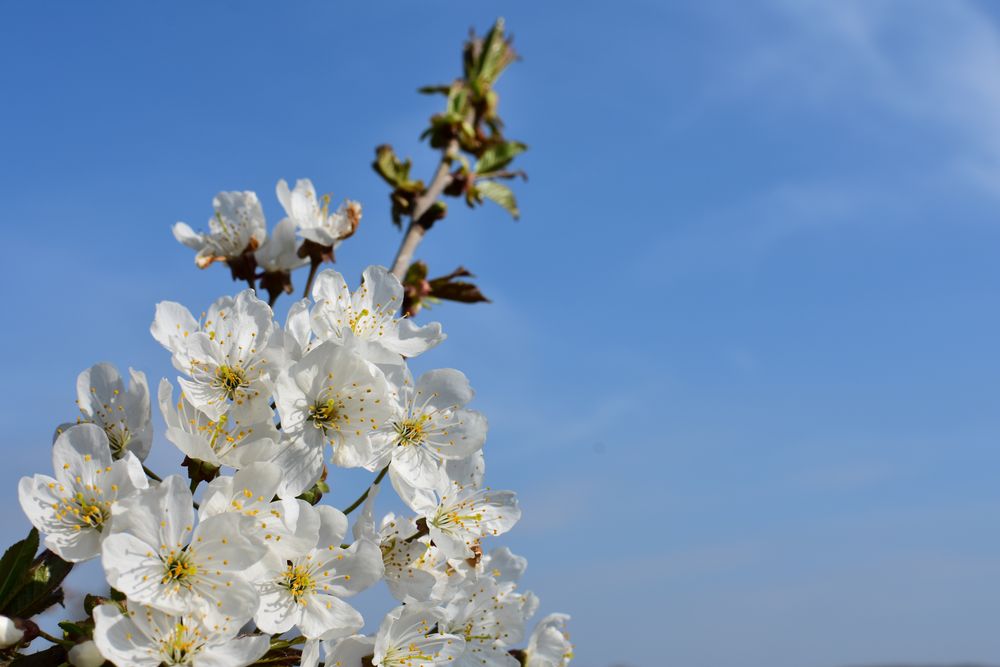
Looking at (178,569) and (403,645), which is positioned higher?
(178,569)

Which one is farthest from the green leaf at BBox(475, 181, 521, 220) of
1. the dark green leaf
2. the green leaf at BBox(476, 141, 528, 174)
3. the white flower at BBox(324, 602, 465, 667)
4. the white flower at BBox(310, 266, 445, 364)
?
the white flower at BBox(324, 602, 465, 667)

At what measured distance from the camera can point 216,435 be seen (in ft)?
7.10

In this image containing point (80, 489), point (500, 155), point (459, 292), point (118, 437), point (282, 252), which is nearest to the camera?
point (80, 489)

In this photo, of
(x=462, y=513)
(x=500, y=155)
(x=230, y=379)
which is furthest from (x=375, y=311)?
(x=500, y=155)

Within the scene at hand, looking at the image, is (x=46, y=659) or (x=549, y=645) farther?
(x=549, y=645)

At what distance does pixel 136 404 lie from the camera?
2.34m

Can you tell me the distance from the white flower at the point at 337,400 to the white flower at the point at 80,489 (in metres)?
0.36

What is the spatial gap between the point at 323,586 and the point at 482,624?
71 centimetres

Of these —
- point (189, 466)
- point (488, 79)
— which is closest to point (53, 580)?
point (189, 466)

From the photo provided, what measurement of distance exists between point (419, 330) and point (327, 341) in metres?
0.49

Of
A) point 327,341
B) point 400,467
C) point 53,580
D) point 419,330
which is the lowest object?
point 53,580

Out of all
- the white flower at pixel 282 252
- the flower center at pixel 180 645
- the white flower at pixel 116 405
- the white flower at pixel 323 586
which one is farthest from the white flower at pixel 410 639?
the white flower at pixel 282 252

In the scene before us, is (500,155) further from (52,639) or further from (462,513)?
(52,639)

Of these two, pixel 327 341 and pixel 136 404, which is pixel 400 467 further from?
pixel 136 404
